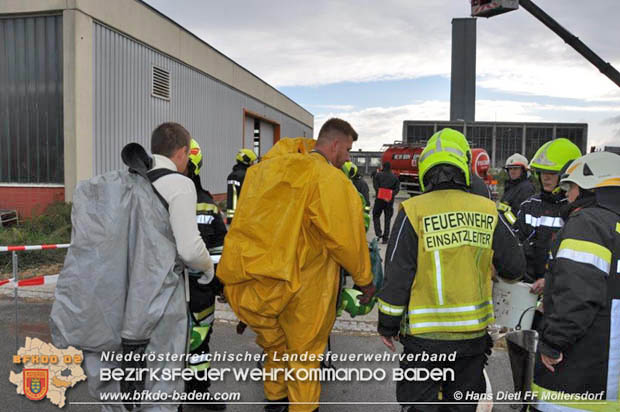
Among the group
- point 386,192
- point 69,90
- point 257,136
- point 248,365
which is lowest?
point 248,365

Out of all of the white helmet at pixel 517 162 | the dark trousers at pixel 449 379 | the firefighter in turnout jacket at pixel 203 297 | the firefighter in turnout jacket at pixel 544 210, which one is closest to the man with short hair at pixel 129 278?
the firefighter in turnout jacket at pixel 203 297

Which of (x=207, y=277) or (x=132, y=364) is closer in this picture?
(x=132, y=364)

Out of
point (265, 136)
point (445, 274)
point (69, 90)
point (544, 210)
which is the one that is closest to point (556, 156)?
point (544, 210)

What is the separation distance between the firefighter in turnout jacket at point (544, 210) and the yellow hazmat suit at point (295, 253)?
5.22ft

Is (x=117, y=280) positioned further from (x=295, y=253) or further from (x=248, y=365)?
(x=248, y=365)

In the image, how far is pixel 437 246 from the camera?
104 inches

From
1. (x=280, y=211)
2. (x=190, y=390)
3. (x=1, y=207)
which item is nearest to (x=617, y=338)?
(x=280, y=211)

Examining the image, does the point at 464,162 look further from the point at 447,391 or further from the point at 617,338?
the point at 447,391

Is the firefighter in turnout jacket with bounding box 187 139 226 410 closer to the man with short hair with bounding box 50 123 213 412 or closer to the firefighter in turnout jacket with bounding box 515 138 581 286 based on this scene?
the man with short hair with bounding box 50 123 213 412

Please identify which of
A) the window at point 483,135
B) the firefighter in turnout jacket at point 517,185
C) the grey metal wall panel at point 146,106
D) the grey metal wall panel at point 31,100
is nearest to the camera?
the firefighter in turnout jacket at point 517,185

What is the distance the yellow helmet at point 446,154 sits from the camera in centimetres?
276

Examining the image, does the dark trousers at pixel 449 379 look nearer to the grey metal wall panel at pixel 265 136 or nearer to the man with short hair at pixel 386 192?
the man with short hair at pixel 386 192

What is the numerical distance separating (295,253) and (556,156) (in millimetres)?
2429

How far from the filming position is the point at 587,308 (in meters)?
2.28
